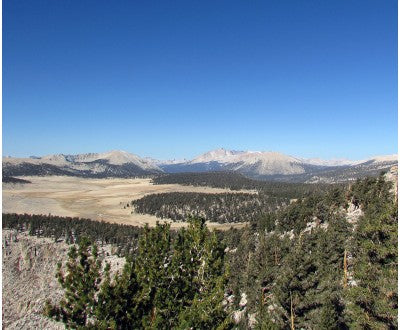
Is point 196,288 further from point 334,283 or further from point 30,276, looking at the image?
point 30,276

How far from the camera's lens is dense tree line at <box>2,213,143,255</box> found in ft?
443

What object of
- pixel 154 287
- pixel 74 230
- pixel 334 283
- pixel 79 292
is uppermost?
pixel 79 292

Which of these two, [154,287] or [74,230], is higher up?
[154,287]

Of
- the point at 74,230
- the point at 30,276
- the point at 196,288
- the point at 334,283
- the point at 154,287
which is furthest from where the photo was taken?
the point at 74,230

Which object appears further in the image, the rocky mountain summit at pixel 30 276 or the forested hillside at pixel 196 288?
the rocky mountain summit at pixel 30 276

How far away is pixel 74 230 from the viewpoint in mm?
151375

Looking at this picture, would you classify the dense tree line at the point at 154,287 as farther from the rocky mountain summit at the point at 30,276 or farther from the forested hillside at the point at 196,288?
the rocky mountain summit at the point at 30,276

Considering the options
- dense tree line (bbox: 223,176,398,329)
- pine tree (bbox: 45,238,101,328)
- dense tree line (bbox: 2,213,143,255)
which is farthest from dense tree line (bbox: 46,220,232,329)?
dense tree line (bbox: 2,213,143,255)

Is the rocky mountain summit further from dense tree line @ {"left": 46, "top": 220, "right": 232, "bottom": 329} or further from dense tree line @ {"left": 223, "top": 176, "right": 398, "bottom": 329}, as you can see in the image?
dense tree line @ {"left": 46, "top": 220, "right": 232, "bottom": 329}

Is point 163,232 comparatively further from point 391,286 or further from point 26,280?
point 26,280

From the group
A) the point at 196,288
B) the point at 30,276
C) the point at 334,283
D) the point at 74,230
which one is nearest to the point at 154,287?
the point at 196,288

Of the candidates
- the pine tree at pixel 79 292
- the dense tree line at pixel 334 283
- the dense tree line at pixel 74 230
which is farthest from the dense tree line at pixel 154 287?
the dense tree line at pixel 74 230

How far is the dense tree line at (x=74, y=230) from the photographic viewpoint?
135 meters

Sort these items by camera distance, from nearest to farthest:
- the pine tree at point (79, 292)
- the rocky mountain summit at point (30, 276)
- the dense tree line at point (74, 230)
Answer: the pine tree at point (79, 292)
the rocky mountain summit at point (30, 276)
the dense tree line at point (74, 230)
